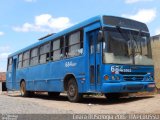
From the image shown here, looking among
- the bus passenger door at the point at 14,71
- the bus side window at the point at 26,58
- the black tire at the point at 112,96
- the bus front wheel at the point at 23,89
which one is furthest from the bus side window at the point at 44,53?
the bus passenger door at the point at 14,71

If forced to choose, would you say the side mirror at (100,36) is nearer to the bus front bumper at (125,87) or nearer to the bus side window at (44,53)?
the bus front bumper at (125,87)

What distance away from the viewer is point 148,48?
14156 mm

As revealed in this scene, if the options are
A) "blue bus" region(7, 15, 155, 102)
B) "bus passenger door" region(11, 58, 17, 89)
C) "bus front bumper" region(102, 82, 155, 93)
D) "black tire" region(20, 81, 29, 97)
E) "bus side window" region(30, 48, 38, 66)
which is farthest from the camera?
"bus passenger door" region(11, 58, 17, 89)

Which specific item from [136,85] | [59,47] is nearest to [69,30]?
[59,47]

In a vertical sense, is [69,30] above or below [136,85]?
above

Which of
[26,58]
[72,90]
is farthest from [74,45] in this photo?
[26,58]

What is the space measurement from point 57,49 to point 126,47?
15.5 ft

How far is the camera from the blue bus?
42.4ft

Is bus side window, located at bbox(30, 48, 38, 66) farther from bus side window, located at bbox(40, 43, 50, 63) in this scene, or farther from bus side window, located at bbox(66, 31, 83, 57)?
bus side window, located at bbox(66, 31, 83, 57)

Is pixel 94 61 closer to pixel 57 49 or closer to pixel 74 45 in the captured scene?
pixel 74 45

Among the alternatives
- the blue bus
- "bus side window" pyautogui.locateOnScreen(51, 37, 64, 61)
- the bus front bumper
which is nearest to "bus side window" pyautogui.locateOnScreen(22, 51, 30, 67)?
"bus side window" pyautogui.locateOnScreen(51, 37, 64, 61)

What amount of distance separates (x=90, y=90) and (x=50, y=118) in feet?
13.7

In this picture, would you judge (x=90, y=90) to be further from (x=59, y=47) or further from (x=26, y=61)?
(x=26, y=61)

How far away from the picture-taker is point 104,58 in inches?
507
